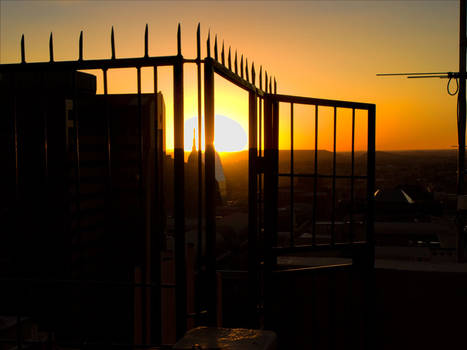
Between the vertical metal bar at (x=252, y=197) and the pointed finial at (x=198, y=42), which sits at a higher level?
the pointed finial at (x=198, y=42)

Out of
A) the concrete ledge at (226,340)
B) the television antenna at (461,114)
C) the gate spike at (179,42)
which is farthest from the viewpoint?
the television antenna at (461,114)

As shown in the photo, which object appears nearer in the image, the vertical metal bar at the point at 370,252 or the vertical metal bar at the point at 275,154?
the vertical metal bar at the point at 275,154

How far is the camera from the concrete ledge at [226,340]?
2271mm

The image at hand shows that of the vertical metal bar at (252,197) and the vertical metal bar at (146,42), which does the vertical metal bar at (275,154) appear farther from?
the vertical metal bar at (146,42)

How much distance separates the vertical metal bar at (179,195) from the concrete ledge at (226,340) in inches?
12.5

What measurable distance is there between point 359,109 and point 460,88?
5.53 metres

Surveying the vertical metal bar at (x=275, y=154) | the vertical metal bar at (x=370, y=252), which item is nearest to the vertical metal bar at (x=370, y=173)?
the vertical metal bar at (x=370, y=252)

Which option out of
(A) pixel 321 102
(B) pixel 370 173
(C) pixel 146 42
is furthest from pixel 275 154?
(C) pixel 146 42

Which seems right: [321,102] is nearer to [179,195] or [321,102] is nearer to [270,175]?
[270,175]

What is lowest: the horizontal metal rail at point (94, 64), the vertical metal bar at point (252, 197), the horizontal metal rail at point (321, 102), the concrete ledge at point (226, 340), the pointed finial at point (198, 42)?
the concrete ledge at point (226, 340)

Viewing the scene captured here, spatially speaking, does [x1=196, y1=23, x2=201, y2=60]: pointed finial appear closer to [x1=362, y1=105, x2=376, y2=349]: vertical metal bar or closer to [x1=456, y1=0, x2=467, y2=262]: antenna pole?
[x1=362, y1=105, x2=376, y2=349]: vertical metal bar

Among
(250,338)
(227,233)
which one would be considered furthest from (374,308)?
(227,233)

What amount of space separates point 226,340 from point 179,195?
93cm

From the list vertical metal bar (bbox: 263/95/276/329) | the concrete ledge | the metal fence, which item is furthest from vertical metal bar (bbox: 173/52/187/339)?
vertical metal bar (bbox: 263/95/276/329)
